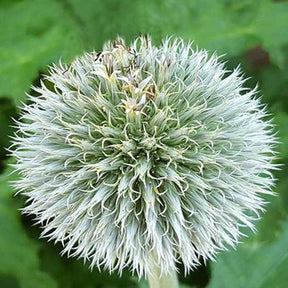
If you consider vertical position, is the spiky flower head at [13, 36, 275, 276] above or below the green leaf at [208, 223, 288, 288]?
above

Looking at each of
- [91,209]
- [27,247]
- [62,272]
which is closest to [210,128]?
[91,209]

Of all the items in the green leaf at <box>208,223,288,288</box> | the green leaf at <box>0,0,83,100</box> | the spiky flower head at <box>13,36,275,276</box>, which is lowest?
the green leaf at <box>208,223,288,288</box>

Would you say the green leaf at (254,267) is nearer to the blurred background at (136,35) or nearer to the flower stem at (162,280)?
the blurred background at (136,35)

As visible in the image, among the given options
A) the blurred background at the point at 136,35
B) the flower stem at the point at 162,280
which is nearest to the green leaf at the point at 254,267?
the blurred background at the point at 136,35

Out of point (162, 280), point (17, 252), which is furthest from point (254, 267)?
point (17, 252)

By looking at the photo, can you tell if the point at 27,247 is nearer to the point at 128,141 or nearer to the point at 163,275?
the point at 163,275

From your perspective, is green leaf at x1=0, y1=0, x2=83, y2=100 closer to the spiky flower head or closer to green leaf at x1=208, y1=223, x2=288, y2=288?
the spiky flower head

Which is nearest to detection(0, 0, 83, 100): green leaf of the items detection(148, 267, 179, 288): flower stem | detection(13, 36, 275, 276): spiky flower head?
detection(13, 36, 275, 276): spiky flower head
